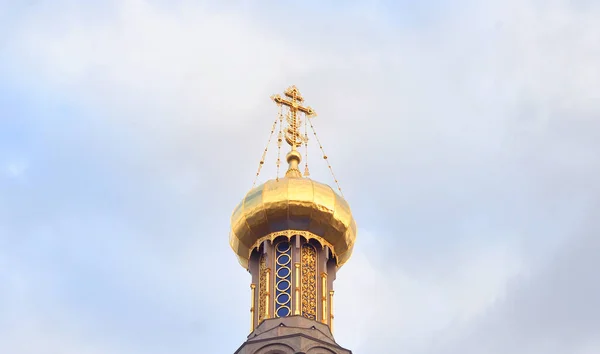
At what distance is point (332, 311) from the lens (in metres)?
34.5

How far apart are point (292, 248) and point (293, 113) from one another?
440 cm

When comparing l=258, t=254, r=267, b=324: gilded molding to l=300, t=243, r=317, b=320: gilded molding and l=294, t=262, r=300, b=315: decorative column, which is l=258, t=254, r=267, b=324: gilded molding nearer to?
l=294, t=262, r=300, b=315: decorative column

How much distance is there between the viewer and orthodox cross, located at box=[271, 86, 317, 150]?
37375 mm

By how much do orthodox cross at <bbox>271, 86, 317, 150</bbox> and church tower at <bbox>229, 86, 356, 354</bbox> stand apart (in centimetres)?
158

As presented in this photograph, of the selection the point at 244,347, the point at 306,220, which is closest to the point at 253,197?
the point at 306,220

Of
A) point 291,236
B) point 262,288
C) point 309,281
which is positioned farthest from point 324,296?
point 291,236

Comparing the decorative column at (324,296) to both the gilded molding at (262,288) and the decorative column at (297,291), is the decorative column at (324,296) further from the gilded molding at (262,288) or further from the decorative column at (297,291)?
the gilded molding at (262,288)

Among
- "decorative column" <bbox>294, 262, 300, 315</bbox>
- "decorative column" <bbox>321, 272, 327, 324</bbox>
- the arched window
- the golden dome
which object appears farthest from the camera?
the golden dome

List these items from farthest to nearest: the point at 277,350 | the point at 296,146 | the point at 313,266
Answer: the point at 296,146, the point at 313,266, the point at 277,350

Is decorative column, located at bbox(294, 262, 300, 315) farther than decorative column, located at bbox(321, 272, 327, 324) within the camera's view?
No

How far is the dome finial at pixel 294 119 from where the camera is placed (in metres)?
37.0

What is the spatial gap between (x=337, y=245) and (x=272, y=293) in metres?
2.25

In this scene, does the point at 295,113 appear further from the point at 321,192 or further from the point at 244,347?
the point at 244,347

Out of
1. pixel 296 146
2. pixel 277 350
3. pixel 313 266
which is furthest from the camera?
pixel 296 146
